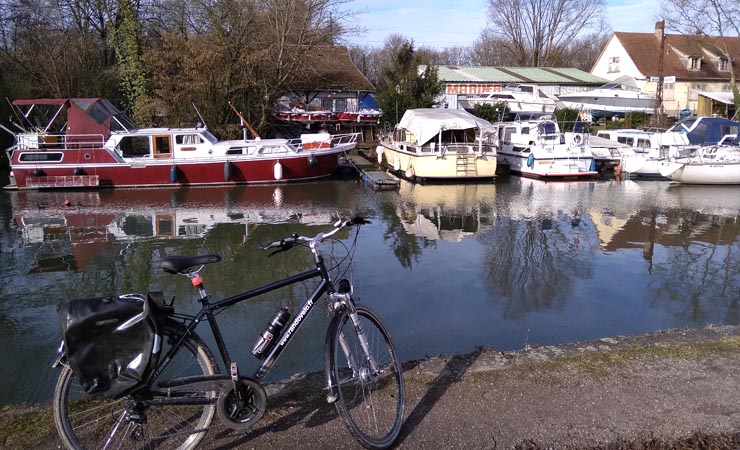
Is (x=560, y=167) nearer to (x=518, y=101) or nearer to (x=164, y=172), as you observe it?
(x=518, y=101)

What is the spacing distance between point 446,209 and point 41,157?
13.6 metres

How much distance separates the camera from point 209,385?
3.41 metres

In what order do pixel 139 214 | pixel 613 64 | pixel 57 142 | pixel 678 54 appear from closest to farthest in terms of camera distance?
pixel 139 214 < pixel 57 142 < pixel 678 54 < pixel 613 64

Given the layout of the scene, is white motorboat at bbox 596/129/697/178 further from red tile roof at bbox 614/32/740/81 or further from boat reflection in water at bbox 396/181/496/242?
red tile roof at bbox 614/32/740/81

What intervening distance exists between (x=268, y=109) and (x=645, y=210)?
53.4 feet

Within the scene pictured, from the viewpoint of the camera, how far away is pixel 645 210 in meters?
16.6

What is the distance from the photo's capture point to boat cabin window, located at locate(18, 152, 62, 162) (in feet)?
67.4

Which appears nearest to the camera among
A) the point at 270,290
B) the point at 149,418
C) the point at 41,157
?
the point at 270,290

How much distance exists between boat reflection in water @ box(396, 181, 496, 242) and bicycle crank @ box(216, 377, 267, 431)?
954 centimetres

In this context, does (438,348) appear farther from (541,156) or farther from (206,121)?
(206,121)

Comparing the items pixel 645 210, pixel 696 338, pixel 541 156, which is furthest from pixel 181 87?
pixel 696 338

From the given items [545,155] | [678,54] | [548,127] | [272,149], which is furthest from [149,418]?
[678,54]

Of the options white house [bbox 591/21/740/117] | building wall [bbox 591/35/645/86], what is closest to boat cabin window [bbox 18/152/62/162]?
white house [bbox 591/21/740/117]

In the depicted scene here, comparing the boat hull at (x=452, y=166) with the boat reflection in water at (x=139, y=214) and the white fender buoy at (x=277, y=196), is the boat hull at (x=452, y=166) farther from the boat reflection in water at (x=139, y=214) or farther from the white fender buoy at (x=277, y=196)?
the white fender buoy at (x=277, y=196)
